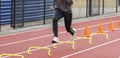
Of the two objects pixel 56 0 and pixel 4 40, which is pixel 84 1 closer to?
pixel 4 40

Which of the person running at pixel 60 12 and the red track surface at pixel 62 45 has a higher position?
the person running at pixel 60 12

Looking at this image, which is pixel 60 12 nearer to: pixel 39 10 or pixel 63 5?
pixel 63 5

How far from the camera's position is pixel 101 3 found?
87.7 feet

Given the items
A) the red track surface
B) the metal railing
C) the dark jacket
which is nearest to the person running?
the dark jacket

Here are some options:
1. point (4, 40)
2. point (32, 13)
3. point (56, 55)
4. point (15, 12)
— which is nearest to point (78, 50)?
point (56, 55)

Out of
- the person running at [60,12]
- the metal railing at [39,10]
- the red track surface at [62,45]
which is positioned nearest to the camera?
the red track surface at [62,45]

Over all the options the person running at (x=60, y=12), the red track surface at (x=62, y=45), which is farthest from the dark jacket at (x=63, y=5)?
the red track surface at (x=62, y=45)

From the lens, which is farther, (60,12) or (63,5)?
(60,12)

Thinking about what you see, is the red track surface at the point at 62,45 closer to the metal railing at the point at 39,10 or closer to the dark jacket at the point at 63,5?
the dark jacket at the point at 63,5

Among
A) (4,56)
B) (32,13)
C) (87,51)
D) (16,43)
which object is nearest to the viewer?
(4,56)

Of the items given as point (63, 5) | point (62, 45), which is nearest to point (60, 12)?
point (63, 5)

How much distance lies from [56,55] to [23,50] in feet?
4.53

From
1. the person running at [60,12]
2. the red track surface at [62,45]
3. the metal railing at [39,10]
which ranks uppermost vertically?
the person running at [60,12]

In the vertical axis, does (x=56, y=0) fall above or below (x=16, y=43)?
above
